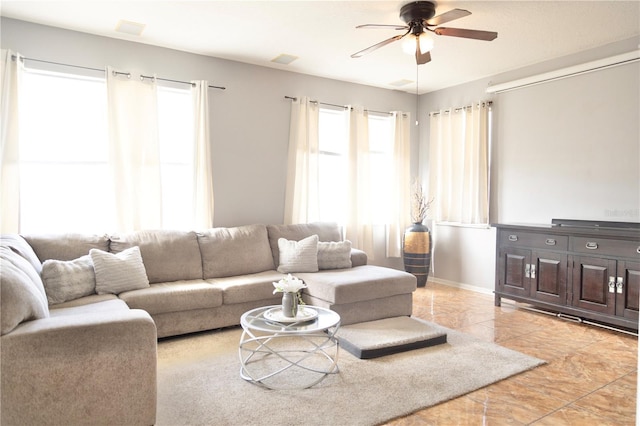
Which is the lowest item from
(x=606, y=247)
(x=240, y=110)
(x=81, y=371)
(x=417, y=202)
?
(x=81, y=371)

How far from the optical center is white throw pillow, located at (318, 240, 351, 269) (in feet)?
14.4

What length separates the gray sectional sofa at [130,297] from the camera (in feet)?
6.21

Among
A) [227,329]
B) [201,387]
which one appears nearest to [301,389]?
[201,387]

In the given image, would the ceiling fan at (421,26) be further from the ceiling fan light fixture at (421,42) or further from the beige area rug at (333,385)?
the beige area rug at (333,385)

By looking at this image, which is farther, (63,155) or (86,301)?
(63,155)

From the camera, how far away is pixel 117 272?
3.38 meters

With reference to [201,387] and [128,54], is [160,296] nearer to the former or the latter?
[201,387]

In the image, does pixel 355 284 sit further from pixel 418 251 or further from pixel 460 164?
pixel 460 164

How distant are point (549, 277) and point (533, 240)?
0.39 meters

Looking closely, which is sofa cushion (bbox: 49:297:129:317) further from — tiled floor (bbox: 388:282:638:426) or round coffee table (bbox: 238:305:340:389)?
tiled floor (bbox: 388:282:638:426)

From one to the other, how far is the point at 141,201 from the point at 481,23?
3568 millimetres

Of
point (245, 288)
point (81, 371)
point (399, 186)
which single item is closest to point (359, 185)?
point (399, 186)

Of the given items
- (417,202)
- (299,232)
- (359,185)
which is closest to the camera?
(299,232)

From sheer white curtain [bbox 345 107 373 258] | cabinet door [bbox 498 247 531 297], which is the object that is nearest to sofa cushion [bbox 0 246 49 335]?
sheer white curtain [bbox 345 107 373 258]
